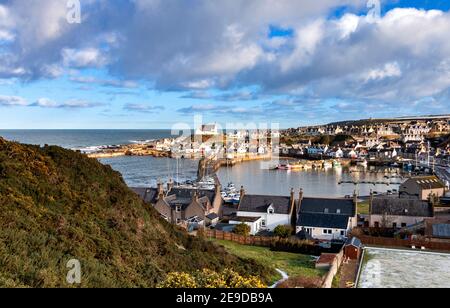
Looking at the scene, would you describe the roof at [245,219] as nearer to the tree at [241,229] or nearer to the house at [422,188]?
the tree at [241,229]

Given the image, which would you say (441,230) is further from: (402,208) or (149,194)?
(149,194)

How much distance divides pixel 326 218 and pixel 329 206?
1.79 meters

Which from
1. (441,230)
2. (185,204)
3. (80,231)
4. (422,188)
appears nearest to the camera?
(80,231)

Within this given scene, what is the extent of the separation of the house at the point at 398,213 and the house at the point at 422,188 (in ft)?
52.2

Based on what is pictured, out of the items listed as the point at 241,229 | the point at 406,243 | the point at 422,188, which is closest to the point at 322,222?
the point at 241,229

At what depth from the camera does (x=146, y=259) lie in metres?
16.7

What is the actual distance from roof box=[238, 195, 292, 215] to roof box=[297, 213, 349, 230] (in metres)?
1.87

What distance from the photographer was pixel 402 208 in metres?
35.6

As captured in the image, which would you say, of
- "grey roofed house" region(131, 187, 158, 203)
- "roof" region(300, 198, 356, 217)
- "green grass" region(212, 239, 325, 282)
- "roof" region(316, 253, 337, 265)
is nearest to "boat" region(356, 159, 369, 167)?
"roof" region(300, 198, 356, 217)

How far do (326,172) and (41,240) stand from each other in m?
87.3

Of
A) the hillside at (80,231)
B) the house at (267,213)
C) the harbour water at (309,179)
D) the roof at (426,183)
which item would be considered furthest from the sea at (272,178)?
the hillside at (80,231)

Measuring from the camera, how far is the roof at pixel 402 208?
35.1 metres
